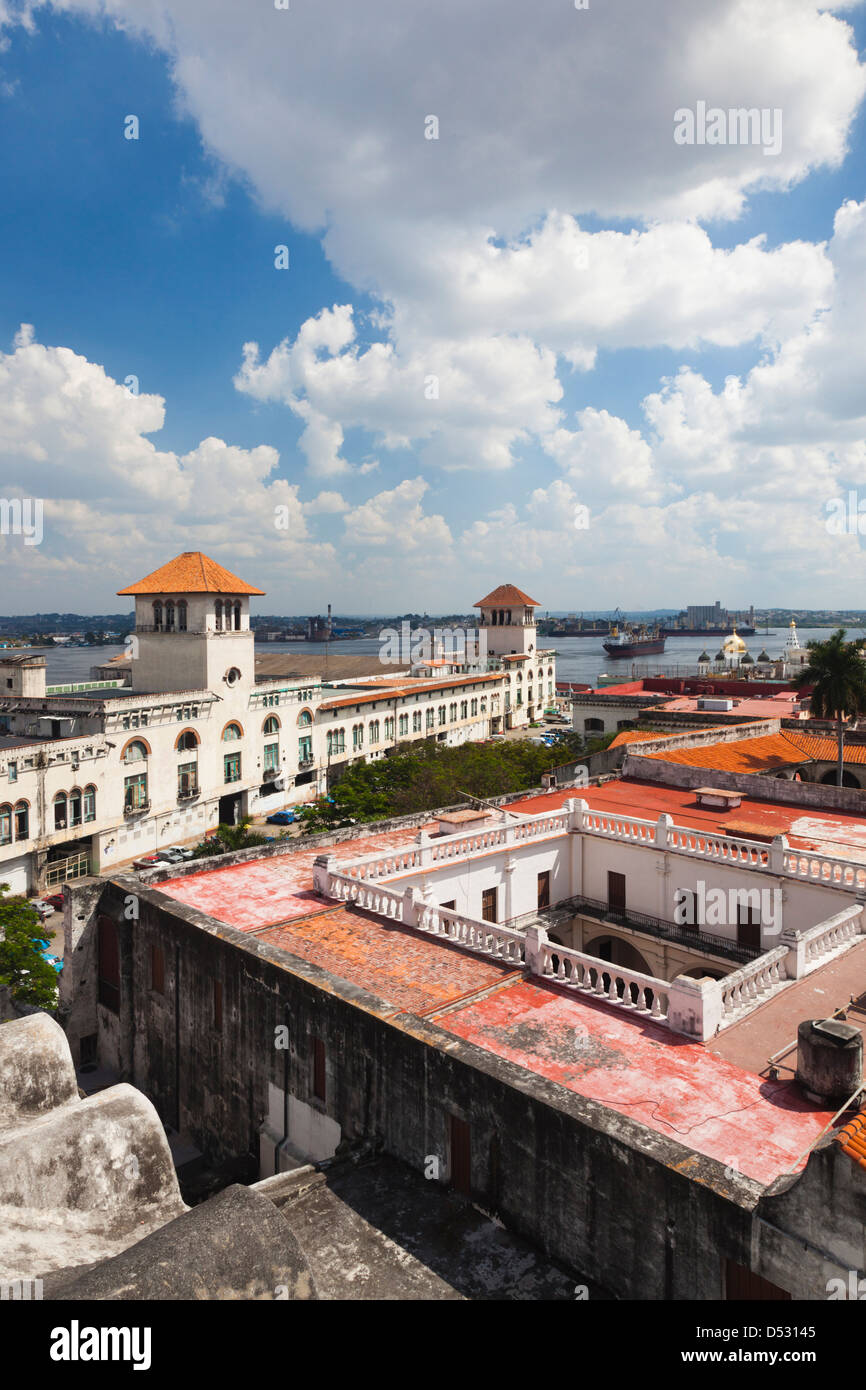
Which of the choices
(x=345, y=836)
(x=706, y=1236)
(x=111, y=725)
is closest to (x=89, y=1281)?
(x=706, y=1236)

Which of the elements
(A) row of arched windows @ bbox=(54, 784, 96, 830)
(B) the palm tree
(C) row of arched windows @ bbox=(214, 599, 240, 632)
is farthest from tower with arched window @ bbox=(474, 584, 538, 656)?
(A) row of arched windows @ bbox=(54, 784, 96, 830)

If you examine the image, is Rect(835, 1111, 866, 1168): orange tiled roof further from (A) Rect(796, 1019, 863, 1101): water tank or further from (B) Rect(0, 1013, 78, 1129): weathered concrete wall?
(B) Rect(0, 1013, 78, 1129): weathered concrete wall

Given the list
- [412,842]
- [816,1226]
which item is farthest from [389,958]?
[816,1226]

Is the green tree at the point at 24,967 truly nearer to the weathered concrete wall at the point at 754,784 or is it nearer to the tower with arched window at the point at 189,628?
the weathered concrete wall at the point at 754,784

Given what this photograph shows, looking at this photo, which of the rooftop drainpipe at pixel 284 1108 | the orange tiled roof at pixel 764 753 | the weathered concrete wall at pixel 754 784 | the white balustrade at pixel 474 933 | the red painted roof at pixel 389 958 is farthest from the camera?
the orange tiled roof at pixel 764 753

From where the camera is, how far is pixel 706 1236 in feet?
32.8

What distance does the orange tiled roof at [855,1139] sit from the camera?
880 cm

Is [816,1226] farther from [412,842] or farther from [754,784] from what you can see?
[754,784]

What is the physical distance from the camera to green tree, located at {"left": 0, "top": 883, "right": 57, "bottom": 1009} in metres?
26.1

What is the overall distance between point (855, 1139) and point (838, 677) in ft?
154

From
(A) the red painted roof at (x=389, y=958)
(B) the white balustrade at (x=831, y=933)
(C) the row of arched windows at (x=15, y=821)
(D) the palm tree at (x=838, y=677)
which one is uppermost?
(D) the palm tree at (x=838, y=677)

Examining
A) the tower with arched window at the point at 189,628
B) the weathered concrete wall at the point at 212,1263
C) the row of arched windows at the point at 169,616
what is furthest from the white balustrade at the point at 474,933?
the row of arched windows at the point at 169,616

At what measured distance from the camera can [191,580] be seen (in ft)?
205

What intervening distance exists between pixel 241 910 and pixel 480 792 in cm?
3017
